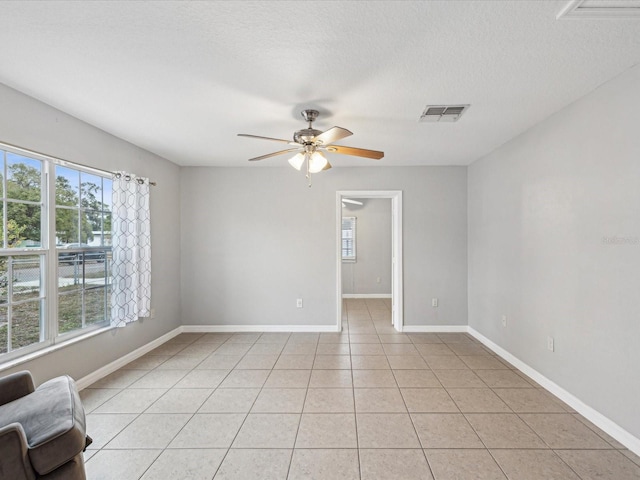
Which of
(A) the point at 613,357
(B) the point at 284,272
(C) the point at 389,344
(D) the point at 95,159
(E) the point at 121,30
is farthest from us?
(B) the point at 284,272

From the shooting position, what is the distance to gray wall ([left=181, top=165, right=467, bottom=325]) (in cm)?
468

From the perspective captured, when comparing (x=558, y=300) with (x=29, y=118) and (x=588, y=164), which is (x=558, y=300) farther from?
(x=29, y=118)

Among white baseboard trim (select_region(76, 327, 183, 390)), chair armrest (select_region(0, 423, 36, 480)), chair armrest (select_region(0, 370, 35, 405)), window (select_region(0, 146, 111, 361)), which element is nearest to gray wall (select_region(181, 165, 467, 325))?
white baseboard trim (select_region(76, 327, 183, 390))

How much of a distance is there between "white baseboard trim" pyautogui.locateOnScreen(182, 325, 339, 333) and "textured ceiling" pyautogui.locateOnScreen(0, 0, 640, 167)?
2960 mm

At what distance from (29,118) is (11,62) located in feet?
1.94

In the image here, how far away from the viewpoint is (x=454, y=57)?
1907 mm

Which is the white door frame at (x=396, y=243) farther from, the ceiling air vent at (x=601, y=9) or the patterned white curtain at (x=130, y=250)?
the ceiling air vent at (x=601, y=9)

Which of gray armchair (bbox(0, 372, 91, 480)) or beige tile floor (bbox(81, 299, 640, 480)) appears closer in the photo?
gray armchair (bbox(0, 372, 91, 480))

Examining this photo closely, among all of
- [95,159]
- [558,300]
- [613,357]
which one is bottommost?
[613,357]

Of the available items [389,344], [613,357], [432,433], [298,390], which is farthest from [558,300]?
[298,390]

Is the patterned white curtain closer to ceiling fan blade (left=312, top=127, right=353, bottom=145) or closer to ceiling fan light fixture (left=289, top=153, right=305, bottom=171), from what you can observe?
ceiling fan light fixture (left=289, top=153, right=305, bottom=171)

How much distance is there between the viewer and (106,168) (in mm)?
3215

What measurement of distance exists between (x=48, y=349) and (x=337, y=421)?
8.03 feet

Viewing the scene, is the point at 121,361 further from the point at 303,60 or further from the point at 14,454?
the point at 303,60
